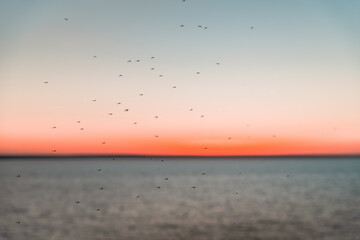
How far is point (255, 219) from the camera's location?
4512 cm

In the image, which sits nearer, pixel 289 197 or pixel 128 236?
pixel 128 236

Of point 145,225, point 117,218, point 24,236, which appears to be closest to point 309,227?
point 145,225

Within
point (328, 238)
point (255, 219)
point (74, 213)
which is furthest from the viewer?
point (74, 213)

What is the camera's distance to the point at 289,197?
67.0 metres

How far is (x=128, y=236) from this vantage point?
124 feet

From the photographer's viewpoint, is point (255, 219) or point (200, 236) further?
point (255, 219)

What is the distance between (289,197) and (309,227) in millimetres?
26549

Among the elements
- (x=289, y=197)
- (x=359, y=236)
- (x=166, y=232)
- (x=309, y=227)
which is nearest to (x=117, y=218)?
(x=166, y=232)

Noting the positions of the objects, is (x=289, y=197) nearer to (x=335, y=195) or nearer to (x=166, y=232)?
(x=335, y=195)

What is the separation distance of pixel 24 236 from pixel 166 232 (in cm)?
1036

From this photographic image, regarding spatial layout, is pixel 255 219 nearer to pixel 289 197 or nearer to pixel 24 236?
pixel 24 236

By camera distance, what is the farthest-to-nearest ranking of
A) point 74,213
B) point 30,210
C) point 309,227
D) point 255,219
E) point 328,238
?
point 30,210 → point 74,213 → point 255,219 → point 309,227 → point 328,238

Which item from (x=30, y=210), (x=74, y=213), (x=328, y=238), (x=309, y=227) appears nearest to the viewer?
(x=328, y=238)

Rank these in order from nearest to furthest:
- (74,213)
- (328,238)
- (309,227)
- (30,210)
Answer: (328,238), (309,227), (74,213), (30,210)
